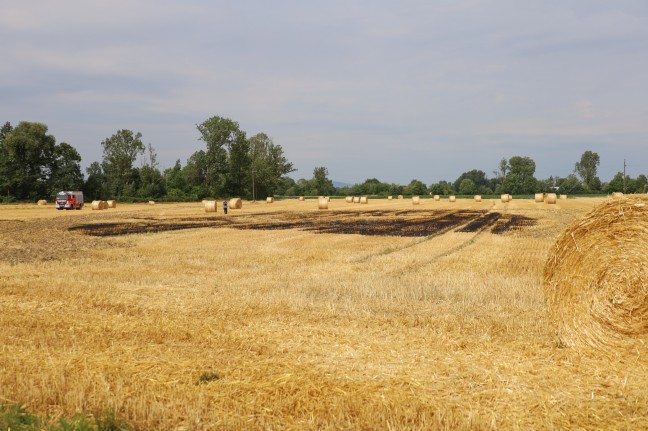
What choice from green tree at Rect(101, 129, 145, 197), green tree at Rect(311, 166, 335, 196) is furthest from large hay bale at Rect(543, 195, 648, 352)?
green tree at Rect(311, 166, 335, 196)

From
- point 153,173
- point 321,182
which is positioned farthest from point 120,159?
point 321,182

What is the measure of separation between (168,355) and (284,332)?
6.96ft

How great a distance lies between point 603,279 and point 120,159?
104 meters

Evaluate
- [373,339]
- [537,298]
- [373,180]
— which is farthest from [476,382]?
[373,180]

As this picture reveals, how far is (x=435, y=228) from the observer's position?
30.7 m

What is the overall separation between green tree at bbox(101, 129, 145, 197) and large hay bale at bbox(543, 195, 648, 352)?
9592 centimetres

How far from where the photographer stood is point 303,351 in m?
7.95

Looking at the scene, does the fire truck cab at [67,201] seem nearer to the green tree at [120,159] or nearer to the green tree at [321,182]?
the green tree at [120,159]

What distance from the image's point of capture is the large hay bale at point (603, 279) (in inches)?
324

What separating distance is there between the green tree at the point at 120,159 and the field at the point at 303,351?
87.0 metres

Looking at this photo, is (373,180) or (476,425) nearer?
(476,425)

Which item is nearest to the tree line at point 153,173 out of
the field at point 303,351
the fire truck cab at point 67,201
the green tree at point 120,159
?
the green tree at point 120,159

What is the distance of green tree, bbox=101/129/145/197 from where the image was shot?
98.8 metres

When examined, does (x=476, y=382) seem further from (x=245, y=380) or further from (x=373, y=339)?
(x=245, y=380)
